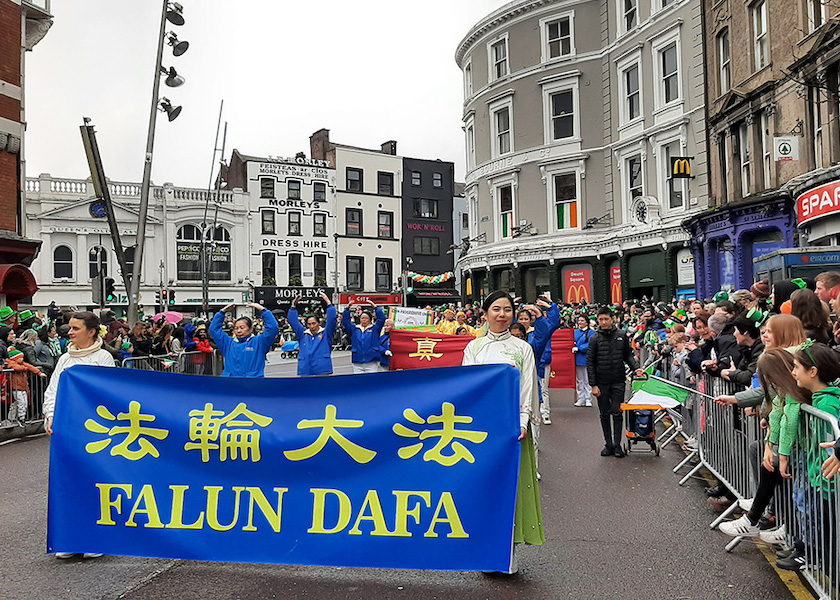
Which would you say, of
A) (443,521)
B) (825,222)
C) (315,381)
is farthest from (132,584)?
(825,222)

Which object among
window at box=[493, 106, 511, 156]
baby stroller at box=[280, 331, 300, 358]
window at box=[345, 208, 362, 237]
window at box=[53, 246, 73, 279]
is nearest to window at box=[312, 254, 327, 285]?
window at box=[345, 208, 362, 237]

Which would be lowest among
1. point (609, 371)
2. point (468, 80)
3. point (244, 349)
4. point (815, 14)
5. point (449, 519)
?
point (449, 519)

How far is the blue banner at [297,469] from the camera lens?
482 cm

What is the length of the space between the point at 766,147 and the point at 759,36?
3.13m

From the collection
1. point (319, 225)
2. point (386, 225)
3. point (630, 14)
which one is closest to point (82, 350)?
point (630, 14)

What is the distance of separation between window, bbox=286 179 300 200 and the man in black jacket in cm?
4021

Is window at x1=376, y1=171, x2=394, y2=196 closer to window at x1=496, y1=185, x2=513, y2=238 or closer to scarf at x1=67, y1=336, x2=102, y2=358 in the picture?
window at x1=496, y1=185, x2=513, y2=238

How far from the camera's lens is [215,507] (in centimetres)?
505

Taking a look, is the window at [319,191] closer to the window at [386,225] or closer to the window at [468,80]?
the window at [386,225]

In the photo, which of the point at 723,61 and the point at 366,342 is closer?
the point at 366,342

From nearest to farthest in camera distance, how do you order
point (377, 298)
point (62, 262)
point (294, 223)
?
point (62, 262) < point (294, 223) < point (377, 298)

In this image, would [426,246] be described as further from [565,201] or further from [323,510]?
[323,510]

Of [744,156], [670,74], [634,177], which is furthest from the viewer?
[634,177]

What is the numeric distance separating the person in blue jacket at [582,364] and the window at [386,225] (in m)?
37.6
